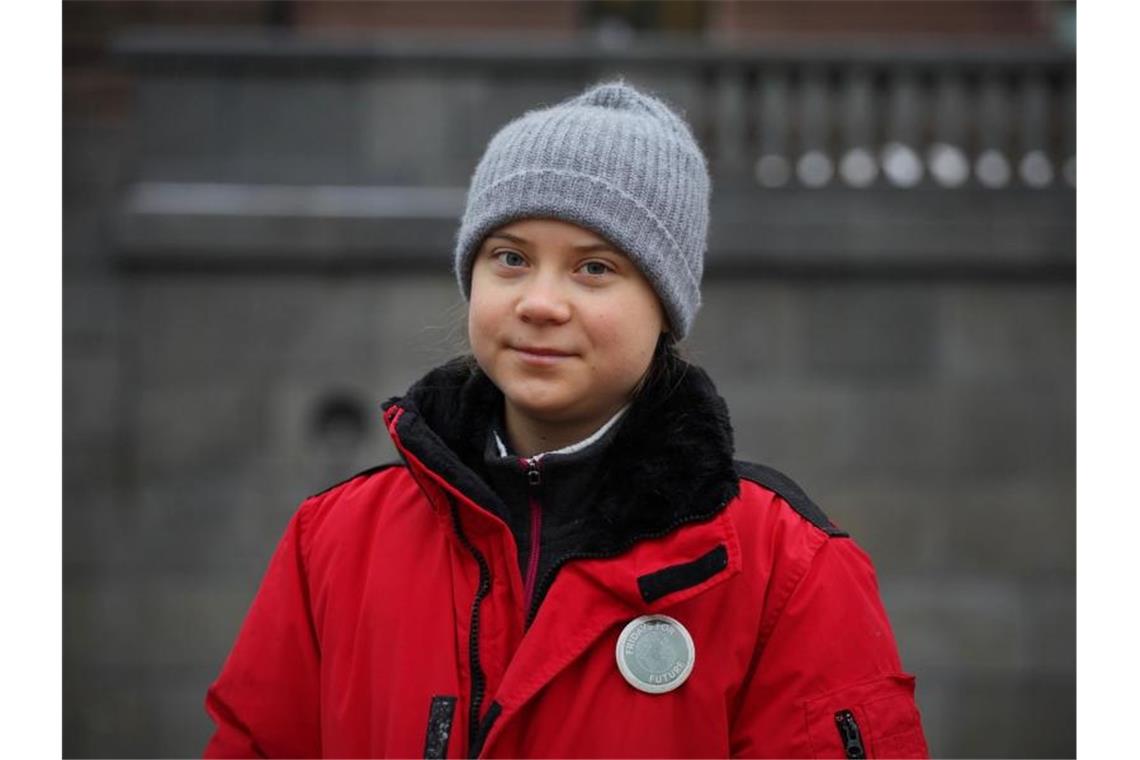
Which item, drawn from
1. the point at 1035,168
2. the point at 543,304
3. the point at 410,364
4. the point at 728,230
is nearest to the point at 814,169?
the point at 728,230

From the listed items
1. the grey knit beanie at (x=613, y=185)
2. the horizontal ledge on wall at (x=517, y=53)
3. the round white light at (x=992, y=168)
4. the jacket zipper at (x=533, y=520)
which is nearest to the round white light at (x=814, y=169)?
the horizontal ledge on wall at (x=517, y=53)

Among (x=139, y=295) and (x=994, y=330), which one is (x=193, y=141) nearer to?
(x=139, y=295)

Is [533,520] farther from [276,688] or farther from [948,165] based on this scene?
[948,165]

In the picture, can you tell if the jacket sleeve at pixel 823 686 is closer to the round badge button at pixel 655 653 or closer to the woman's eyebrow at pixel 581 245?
the round badge button at pixel 655 653

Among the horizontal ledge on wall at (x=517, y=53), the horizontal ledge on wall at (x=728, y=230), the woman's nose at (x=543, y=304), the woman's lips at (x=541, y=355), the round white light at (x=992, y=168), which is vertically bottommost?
the woman's lips at (x=541, y=355)

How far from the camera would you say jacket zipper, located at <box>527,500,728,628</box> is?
2.51 metres

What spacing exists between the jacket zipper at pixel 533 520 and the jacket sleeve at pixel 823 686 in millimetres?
411

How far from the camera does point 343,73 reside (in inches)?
323

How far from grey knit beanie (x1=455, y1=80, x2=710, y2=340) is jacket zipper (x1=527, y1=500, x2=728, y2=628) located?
1.44 feet

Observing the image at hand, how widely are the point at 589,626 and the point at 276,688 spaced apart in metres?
0.67

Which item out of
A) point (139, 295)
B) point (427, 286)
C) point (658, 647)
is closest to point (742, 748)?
point (658, 647)

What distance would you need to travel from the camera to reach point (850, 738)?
96.4 inches

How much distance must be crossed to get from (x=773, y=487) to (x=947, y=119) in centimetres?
606

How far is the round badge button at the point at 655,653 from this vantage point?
2.44m
